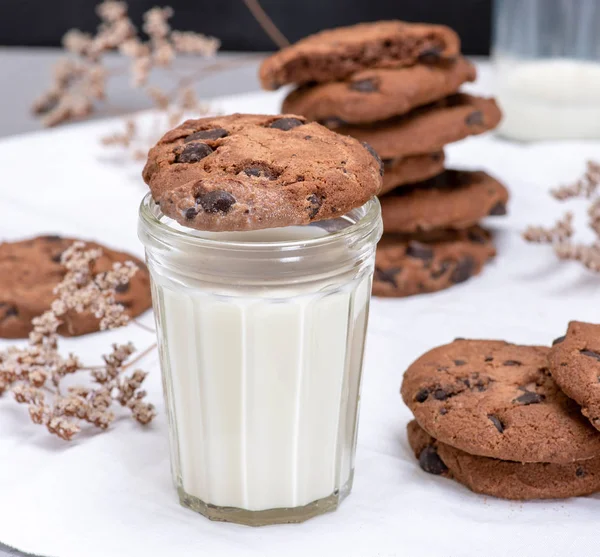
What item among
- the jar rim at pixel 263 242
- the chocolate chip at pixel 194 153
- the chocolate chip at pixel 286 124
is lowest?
the jar rim at pixel 263 242

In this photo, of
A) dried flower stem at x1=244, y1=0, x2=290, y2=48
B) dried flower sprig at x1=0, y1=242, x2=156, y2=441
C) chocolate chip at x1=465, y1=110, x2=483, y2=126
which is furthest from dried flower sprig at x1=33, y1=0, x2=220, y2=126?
dried flower sprig at x1=0, y1=242, x2=156, y2=441

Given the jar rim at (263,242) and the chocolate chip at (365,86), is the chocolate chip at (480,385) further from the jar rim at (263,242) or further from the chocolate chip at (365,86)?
the chocolate chip at (365,86)

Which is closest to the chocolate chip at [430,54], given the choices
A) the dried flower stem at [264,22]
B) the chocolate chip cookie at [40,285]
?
the chocolate chip cookie at [40,285]

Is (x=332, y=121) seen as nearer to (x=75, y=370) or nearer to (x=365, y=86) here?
(x=365, y=86)

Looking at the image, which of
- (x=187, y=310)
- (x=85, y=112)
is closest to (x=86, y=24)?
(x=85, y=112)

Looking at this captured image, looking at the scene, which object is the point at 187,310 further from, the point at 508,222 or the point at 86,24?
the point at 86,24

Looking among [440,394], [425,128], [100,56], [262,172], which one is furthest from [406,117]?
[100,56]
